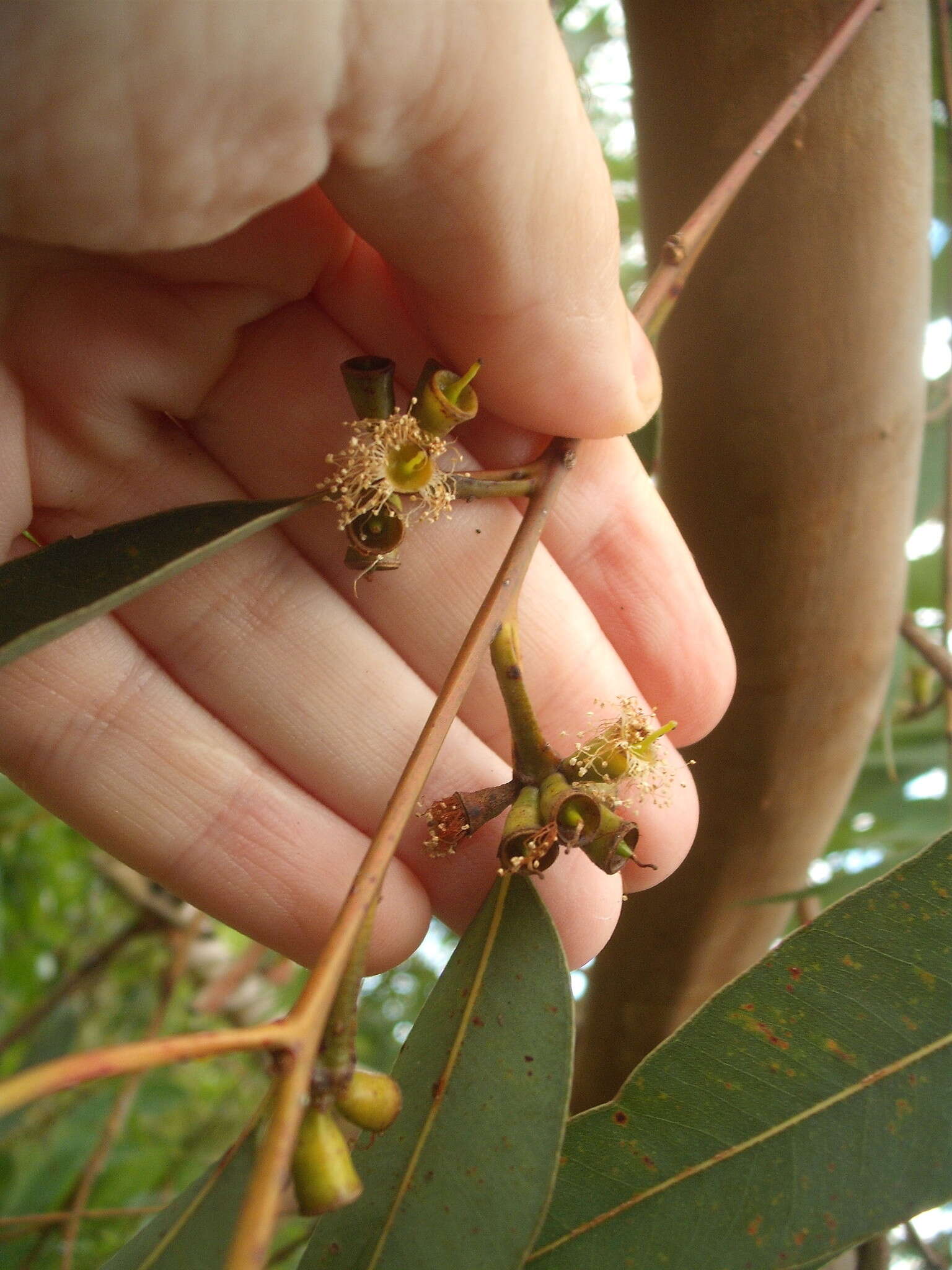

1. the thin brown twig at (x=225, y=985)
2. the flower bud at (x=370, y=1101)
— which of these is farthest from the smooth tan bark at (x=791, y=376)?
the thin brown twig at (x=225, y=985)

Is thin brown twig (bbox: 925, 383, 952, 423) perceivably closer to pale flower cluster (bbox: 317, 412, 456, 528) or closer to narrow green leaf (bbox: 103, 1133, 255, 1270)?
pale flower cluster (bbox: 317, 412, 456, 528)

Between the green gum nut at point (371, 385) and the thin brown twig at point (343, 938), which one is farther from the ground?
the green gum nut at point (371, 385)

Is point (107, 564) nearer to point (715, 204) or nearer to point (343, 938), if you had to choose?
point (343, 938)

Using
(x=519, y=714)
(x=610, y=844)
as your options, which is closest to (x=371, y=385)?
(x=519, y=714)

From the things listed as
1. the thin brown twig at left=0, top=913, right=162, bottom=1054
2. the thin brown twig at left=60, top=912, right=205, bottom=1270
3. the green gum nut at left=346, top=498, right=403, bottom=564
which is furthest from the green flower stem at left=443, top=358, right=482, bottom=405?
the thin brown twig at left=0, top=913, right=162, bottom=1054

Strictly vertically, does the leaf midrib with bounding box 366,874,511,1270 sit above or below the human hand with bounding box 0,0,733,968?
below

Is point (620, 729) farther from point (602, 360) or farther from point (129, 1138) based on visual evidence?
point (129, 1138)

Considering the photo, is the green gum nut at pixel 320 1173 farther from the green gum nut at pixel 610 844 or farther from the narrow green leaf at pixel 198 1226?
the green gum nut at pixel 610 844
